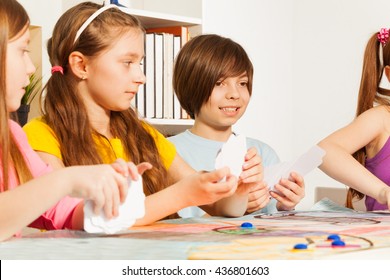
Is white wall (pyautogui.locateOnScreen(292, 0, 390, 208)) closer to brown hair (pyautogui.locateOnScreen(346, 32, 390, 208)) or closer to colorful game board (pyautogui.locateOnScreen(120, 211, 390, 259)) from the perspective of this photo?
brown hair (pyautogui.locateOnScreen(346, 32, 390, 208))

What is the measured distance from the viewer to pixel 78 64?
1550mm

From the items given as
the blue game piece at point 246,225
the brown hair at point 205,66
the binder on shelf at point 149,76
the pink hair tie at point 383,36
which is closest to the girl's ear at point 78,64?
the brown hair at point 205,66

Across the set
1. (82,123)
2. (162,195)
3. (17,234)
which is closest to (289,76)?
(82,123)

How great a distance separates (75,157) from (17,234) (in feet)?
1.36

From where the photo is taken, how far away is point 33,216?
96 cm

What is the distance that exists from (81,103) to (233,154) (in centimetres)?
51

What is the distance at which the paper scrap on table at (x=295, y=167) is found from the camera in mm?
1398

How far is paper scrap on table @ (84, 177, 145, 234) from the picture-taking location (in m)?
0.95

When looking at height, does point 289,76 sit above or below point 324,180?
above

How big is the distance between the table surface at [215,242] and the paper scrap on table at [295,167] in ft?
0.63

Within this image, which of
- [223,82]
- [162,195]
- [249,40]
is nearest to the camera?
[162,195]

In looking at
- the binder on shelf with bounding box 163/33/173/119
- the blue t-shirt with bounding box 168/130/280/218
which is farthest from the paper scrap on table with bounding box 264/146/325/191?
the binder on shelf with bounding box 163/33/173/119

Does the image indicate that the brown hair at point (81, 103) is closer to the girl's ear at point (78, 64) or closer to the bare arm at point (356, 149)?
the girl's ear at point (78, 64)

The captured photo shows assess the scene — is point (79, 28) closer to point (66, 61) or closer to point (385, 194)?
point (66, 61)
